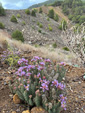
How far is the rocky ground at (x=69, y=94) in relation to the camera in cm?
202

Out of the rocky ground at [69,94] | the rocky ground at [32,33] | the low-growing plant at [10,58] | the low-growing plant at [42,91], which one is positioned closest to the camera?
the low-growing plant at [42,91]

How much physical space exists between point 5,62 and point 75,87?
2320mm

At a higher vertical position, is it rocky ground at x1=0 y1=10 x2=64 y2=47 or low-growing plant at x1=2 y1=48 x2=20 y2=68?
low-growing plant at x1=2 y1=48 x2=20 y2=68

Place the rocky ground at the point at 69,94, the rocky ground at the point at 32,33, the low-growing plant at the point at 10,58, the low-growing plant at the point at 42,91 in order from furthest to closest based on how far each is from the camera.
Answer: the rocky ground at the point at 32,33
the low-growing plant at the point at 10,58
the rocky ground at the point at 69,94
the low-growing plant at the point at 42,91

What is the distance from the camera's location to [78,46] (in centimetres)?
412

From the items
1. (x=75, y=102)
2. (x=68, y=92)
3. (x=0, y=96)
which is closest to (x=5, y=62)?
(x=0, y=96)

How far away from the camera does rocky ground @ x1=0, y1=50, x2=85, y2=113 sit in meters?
2.02

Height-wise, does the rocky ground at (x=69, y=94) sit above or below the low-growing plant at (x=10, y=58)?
below

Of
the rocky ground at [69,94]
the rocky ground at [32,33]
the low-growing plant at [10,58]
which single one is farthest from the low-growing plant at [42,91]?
the rocky ground at [32,33]

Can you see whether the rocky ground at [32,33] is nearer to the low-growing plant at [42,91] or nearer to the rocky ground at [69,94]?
the rocky ground at [69,94]

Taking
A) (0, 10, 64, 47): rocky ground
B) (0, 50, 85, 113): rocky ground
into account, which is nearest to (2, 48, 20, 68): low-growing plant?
(0, 50, 85, 113): rocky ground

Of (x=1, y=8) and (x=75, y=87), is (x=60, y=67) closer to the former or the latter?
(x=75, y=87)

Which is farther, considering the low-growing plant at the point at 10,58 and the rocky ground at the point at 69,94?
the low-growing plant at the point at 10,58

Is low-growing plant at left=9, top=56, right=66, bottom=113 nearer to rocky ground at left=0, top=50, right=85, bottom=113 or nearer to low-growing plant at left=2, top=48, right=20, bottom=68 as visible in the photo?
rocky ground at left=0, top=50, right=85, bottom=113
